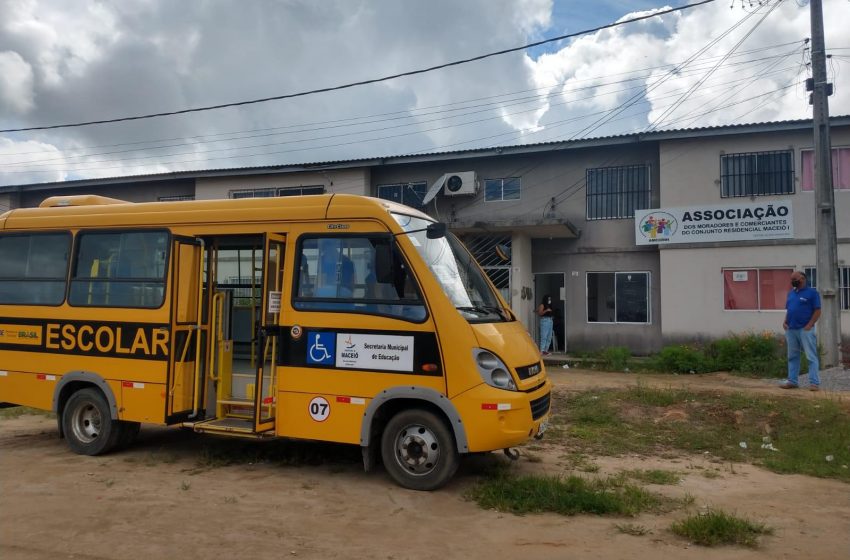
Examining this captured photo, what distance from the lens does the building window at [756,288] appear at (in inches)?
583

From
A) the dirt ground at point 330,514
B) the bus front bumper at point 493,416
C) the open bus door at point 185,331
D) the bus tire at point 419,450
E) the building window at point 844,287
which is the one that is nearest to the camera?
the dirt ground at point 330,514

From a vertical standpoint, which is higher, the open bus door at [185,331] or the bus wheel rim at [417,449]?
the open bus door at [185,331]

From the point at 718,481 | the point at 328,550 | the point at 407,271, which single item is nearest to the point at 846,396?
the point at 718,481

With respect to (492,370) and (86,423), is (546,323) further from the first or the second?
(86,423)

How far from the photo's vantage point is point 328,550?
4.43 m

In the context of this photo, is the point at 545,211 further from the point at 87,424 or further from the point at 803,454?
the point at 87,424

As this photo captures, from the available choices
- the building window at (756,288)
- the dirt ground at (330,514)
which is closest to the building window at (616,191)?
the building window at (756,288)

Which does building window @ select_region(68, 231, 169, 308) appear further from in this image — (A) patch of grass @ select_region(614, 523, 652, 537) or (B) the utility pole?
(B) the utility pole

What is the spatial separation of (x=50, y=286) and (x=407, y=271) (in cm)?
458

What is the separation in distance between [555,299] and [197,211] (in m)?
12.5

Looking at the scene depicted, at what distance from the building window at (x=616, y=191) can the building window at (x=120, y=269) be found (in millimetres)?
12373

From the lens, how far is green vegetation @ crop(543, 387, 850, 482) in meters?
7.00

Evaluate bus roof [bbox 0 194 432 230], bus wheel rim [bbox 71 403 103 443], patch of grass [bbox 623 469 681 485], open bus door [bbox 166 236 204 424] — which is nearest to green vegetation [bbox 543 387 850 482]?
patch of grass [bbox 623 469 681 485]

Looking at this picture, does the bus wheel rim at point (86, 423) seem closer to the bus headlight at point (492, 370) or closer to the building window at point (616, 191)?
the bus headlight at point (492, 370)
